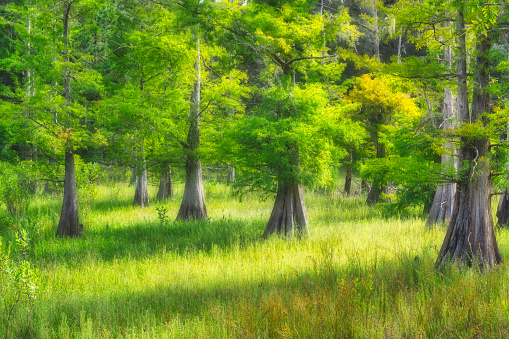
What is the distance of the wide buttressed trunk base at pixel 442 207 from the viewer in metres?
10.6

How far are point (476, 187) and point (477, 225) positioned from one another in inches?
24.6

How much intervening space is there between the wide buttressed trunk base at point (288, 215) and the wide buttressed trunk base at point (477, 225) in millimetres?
4653

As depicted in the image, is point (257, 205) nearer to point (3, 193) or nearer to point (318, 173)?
point (318, 173)

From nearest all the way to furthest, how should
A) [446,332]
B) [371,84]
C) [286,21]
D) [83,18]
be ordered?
[446,332] → [286,21] → [83,18] → [371,84]

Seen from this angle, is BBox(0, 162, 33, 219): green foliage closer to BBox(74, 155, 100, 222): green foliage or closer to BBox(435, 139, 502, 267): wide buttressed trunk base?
BBox(74, 155, 100, 222): green foliage

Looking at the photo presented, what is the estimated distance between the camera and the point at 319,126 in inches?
366

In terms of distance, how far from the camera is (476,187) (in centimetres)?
587

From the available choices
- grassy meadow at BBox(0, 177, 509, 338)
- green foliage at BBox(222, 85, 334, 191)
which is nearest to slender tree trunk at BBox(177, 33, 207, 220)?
grassy meadow at BBox(0, 177, 509, 338)

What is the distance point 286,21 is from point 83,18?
670cm

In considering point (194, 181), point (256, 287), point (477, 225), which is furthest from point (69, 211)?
point (477, 225)

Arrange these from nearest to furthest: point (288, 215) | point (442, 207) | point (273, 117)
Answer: point (273, 117) → point (288, 215) → point (442, 207)

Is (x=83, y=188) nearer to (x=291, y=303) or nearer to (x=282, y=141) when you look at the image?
(x=282, y=141)

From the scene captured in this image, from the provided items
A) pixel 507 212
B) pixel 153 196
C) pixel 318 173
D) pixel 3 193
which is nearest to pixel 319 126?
pixel 318 173

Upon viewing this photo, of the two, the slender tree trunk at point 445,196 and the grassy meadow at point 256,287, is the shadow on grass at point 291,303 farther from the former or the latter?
→ the slender tree trunk at point 445,196
